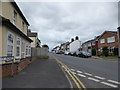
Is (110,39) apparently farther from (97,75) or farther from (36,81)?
(36,81)

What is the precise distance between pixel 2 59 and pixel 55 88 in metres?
4.59

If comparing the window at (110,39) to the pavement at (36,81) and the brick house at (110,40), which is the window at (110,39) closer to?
the brick house at (110,40)

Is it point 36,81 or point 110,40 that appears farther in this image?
point 110,40

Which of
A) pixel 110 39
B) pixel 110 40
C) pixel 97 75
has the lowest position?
pixel 97 75

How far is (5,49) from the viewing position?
945 centimetres

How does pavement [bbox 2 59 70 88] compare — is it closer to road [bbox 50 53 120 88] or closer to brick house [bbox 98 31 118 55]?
road [bbox 50 53 120 88]

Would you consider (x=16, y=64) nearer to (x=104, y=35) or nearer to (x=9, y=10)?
(x=9, y=10)

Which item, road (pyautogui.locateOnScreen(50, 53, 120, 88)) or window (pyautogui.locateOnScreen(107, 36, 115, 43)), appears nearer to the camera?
road (pyautogui.locateOnScreen(50, 53, 120, 88))

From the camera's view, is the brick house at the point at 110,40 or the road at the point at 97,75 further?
the brick house at the point at 110,40

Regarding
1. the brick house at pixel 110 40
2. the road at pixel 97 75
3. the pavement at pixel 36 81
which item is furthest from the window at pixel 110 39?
the pavement at pixel 36 81

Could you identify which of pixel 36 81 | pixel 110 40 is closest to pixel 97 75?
pixel 36 81

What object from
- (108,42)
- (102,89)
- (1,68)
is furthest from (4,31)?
(108,42)

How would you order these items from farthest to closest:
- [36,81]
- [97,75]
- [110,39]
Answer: [110,39]
[97,75]
[36,81]

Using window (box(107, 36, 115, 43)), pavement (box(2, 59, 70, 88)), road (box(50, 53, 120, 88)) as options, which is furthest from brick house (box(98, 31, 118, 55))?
pavement (box(2, 59, 70, 88))
